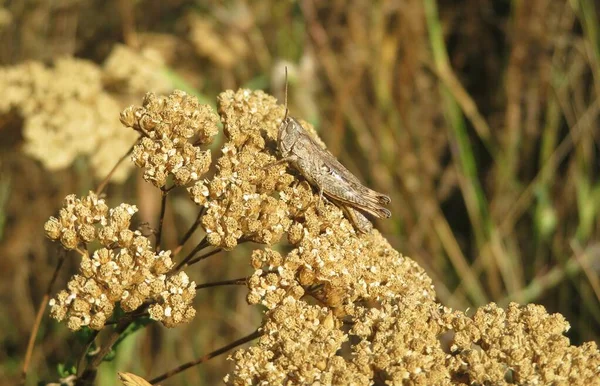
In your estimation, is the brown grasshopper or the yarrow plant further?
the brown grasshopper

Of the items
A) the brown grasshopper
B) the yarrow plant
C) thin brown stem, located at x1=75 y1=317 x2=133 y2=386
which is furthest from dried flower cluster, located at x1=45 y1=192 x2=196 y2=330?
the brown grasshopper

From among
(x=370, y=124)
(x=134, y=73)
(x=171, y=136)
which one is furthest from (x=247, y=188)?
(x=370, y=124)

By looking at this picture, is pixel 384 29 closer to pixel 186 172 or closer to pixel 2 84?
pixel 2 84

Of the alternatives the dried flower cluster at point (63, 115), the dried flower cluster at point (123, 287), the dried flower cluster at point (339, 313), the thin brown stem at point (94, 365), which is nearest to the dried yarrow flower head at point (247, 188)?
the dried flower cluster at point (339, 313)

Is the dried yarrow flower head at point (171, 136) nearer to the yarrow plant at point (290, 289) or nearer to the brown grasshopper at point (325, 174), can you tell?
the yarrow plant at point (290, 289)


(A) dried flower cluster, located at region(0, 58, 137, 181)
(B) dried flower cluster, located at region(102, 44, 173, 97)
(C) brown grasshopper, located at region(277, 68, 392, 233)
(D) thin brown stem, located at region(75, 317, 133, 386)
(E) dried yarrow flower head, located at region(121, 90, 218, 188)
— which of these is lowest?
(D) thin brown stem, located at region(75, 317, 133, 386)

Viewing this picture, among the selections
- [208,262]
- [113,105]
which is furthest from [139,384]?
[208,262]

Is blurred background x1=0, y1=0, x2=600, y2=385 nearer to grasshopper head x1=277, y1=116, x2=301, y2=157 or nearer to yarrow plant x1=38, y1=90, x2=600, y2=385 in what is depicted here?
grasshopper head x1=277, y1=116, x2=301, y2=157

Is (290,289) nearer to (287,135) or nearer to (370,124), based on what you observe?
(287,135)
